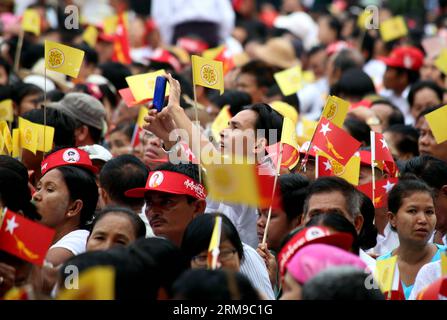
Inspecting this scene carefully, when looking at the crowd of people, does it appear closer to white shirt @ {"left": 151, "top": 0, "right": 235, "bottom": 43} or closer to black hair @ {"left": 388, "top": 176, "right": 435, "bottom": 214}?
black hair @ {"left": 388, "top": 176, "right": 435, "bottom": 214}

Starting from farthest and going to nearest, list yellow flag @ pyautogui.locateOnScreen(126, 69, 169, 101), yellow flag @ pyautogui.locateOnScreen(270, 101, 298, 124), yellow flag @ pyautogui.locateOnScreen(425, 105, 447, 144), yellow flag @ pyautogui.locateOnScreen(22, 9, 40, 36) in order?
1. yellow flag @ pyautogui.locateOnScreen(22, 9, 40, 36)
2. yellow flag @ pyautogui.locateOnScreen(270, 101, 298, 124)
3. yellow flag @ pyautogui.locateOnScreen(126, 69, 169, 101)
4. yellow flag @ pyautogui.locateOnScreen(425, 105, 447, 144)

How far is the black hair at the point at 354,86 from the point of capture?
11133 mm

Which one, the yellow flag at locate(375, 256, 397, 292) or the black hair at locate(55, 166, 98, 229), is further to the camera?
the black hair at locate(55, 166, 98, 229)

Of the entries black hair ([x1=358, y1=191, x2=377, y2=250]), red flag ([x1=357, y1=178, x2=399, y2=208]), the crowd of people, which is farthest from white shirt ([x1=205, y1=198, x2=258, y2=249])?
red flag ([x1=357, y1=178, x2=399, y2=208])

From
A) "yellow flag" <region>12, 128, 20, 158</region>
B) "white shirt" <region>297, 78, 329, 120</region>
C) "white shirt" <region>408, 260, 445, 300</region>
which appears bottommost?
"white shirt" <region>408, 260, 445, 300</region>

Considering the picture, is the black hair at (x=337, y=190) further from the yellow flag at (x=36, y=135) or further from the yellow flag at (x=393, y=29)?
the yellow flag at (x=393, y=29)

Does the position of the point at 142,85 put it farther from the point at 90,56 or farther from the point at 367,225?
the point at 90,56

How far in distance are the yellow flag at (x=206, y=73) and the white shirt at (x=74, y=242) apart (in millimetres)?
1153

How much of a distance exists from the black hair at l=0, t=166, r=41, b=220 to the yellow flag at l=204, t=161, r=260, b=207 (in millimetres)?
1557

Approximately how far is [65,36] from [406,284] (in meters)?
9.31

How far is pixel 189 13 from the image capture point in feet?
50.6

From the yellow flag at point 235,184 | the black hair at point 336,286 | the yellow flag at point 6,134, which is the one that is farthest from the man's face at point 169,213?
the black hair at point 336,286

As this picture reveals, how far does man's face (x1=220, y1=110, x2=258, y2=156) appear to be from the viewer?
709 centimetres

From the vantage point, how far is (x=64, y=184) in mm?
6637
